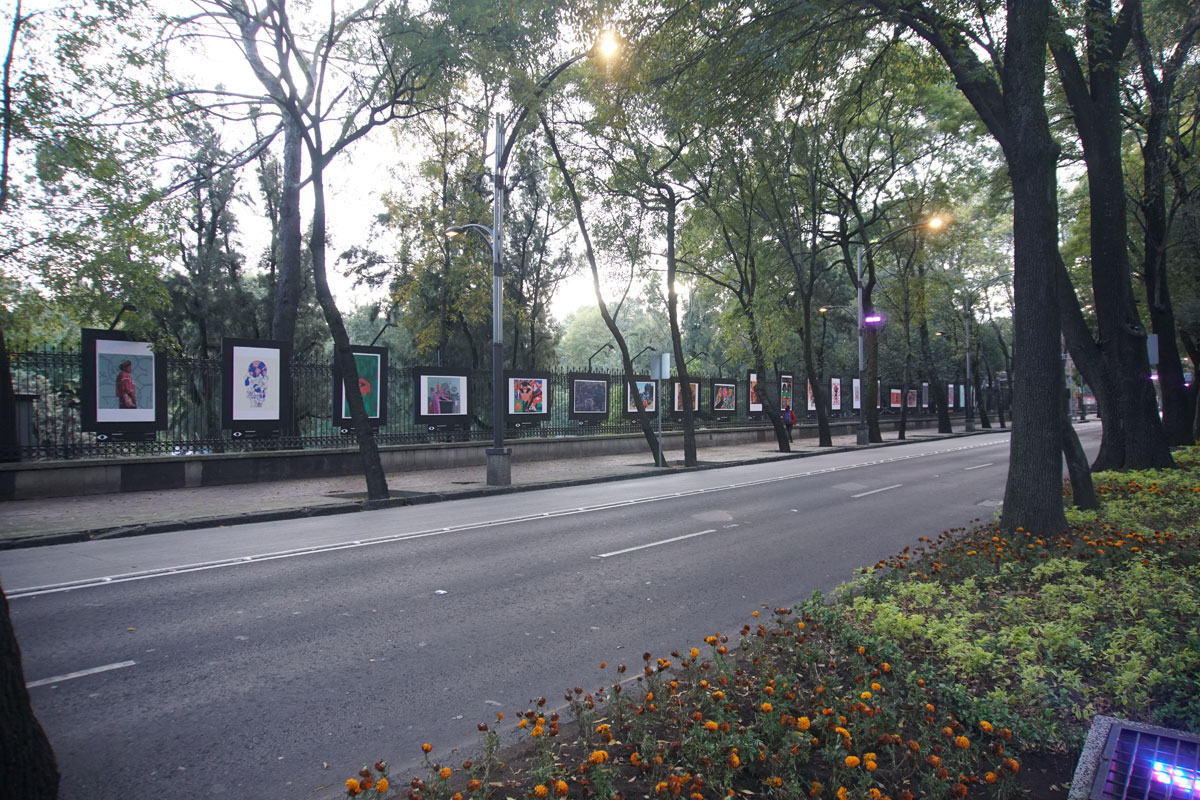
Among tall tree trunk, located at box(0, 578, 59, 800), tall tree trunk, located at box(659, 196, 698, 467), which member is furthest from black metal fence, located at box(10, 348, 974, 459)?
tall tree trunk, located at box(0, 578, 59, 800)

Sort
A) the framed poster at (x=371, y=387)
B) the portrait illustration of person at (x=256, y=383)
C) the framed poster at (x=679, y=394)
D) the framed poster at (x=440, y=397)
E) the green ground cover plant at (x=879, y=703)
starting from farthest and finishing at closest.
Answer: the framed poster at (x=679, y=394) < the framed poster at (x=440, y=397) < the framed poster at (x=371, y=387) < the portrait illustration of person at (x=256, y=383) < the green ground cover plant at (x=879, y=703)

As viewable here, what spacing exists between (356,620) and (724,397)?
93.5ft

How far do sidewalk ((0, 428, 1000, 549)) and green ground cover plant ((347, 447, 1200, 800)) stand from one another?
944cm

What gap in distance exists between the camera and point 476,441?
74.1 feet

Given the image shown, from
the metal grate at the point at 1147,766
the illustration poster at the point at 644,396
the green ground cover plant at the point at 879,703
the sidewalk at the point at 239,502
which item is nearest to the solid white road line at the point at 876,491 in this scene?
the sidewalk at the point at 239,502

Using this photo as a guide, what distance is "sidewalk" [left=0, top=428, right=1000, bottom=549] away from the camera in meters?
10.7

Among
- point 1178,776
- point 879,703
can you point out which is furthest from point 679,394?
point 1178,776

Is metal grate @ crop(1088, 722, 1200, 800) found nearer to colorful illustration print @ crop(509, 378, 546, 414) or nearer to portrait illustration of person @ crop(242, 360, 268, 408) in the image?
portrait illustration of person @ crop(242, 360, 268, 408)

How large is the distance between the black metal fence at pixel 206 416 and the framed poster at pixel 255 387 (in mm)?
342

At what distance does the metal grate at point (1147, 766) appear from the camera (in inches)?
113

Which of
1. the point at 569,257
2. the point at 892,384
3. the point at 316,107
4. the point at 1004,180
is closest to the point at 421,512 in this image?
the point at 316,107

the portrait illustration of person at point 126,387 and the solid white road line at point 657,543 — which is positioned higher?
the portrait illustration of person at point 126,387

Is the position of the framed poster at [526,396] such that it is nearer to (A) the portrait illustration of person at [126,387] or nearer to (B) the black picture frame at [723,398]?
(A) the portrait illustration of person at [126,387]

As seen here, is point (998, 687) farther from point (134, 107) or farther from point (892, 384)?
point (892, 384)
